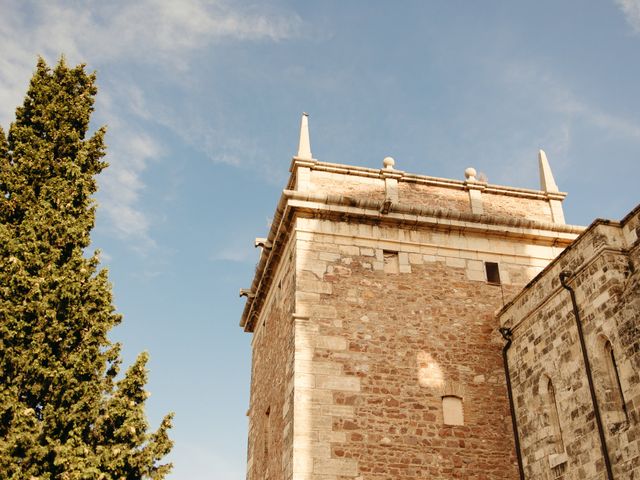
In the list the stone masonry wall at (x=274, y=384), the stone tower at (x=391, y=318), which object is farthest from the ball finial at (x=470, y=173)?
the stone masonry wall at (x=274, y=384)

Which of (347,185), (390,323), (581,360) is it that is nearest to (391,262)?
(390,323)

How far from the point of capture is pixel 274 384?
44.1ft

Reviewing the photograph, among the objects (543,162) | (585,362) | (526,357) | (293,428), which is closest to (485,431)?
(526,357)

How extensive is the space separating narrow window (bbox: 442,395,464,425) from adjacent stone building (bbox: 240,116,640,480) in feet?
0.09

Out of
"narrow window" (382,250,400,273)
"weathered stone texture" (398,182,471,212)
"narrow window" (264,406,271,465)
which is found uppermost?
"weathered stone texture" (398,182,471,212)

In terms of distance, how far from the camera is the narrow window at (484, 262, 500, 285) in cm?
1308

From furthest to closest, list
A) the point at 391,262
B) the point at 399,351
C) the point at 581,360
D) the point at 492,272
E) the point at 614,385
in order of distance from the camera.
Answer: the point at 492,272 < the point at 391,262 < the point at 399,351 < the point at 581,360 < the point at 614,385

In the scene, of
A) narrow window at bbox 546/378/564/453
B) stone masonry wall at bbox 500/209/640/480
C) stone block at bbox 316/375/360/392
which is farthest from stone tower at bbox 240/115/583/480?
narrow window at bbox 546/378/564/453

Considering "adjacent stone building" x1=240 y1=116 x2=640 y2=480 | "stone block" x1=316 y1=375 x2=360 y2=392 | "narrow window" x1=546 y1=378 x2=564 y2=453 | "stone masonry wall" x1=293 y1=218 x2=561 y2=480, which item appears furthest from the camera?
"stone block" x1=316 y1=375 x2=360 y2=392

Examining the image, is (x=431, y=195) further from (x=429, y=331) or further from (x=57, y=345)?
(x=57, y=345)

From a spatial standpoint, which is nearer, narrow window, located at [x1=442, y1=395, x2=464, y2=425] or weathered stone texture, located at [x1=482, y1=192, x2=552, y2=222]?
narrow window, located at [x1=442, y1=395, x2=464, y2=425]

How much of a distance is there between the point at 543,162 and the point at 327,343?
7.03 meters

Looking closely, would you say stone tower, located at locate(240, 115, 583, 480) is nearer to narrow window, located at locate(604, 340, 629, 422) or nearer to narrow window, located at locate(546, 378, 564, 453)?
narrow window, located at locate(546, 378, 564, 453)

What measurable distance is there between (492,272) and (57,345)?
825cm
